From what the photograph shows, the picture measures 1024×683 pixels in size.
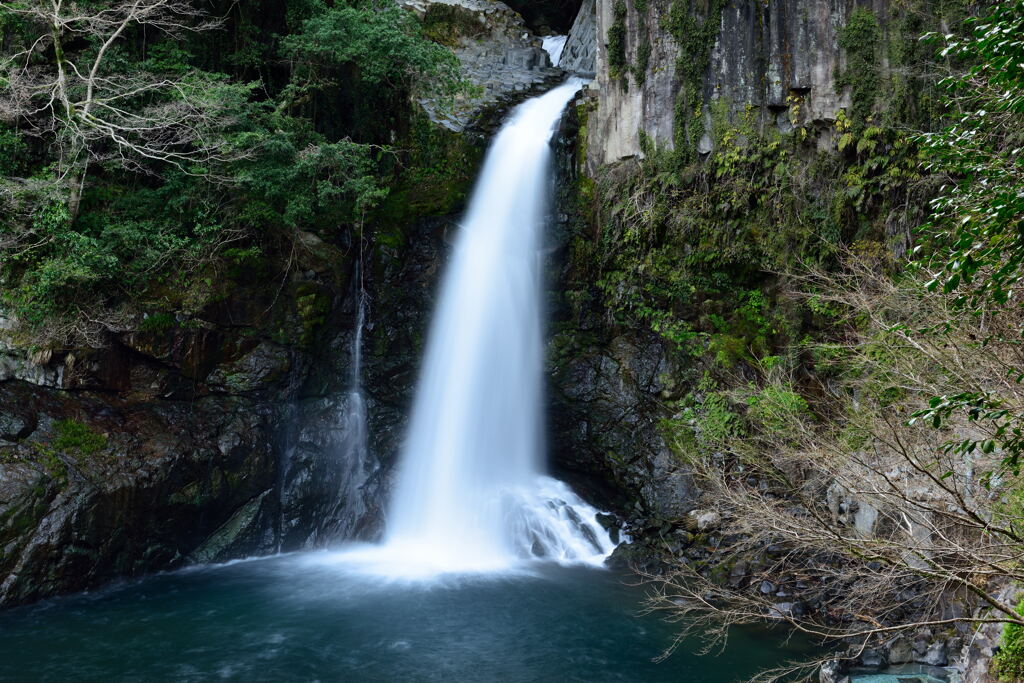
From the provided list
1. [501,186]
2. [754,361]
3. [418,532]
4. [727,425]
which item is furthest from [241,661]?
[501,186]

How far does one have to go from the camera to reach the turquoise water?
8852 mm

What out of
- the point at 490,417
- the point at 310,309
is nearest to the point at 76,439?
the point at 310,309

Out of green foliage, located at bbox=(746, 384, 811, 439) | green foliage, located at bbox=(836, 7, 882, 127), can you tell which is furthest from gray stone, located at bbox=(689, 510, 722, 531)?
green foliage, located at bbox=(836, 7, 882, 127)

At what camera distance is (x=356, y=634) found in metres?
9.94

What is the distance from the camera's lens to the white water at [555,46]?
2552 centimetres

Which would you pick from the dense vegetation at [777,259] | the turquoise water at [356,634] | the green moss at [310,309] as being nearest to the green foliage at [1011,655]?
the turquoise water at [356,634]

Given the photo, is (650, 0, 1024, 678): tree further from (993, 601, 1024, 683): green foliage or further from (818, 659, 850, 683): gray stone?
(818, 659, 850, 683): gray stone

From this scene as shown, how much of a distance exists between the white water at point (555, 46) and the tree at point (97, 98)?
14433 mm

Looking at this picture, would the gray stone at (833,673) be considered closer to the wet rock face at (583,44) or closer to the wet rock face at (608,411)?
the wet rock face at (608,411)

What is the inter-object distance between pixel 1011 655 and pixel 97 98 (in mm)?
16652

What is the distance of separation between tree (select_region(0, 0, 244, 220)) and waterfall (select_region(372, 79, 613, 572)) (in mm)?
6015

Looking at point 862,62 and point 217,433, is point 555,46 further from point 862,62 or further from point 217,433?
point 217,433

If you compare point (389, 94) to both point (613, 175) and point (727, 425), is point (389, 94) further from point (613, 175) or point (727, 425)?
point (727, 425)

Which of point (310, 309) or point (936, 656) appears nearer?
point (936, 656)
